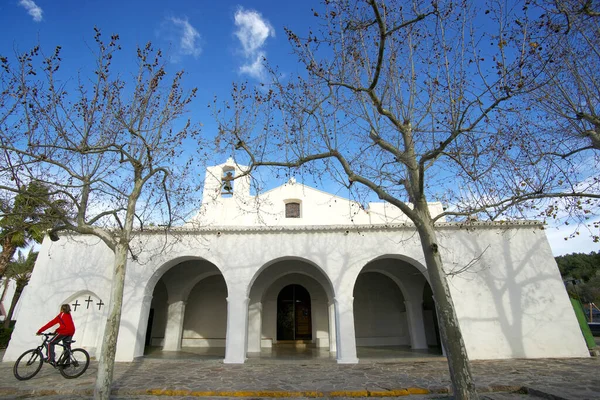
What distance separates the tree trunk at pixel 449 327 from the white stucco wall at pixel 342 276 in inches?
189

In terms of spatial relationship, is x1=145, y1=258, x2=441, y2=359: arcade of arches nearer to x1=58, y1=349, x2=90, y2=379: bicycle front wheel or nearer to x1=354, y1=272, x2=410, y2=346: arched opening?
x1=354, y1=272, x2=410, y2=346: arched opening

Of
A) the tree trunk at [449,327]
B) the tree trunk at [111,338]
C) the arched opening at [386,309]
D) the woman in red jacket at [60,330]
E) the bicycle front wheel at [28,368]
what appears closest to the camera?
the tree trunk at [449,327]

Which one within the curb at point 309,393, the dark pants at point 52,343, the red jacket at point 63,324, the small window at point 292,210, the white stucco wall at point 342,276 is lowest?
the curb at point 309,393

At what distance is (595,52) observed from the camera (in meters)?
6.28

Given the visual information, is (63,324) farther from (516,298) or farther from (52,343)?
(516,298)

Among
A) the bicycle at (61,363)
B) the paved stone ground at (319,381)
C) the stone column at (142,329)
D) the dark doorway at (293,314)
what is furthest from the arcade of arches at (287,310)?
the bicycle at (61,363)

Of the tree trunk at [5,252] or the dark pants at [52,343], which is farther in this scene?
the tree trunk at [5,252]

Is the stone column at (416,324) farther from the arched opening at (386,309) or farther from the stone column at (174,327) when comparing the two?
the stone column at (174,327)

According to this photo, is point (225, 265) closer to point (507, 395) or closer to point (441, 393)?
point (441, 393)

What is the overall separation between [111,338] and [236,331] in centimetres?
460

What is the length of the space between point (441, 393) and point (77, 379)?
299 inches

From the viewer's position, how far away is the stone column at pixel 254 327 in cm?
1164

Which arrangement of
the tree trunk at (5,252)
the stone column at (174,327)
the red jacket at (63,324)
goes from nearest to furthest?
1. the red jacket at (63,324)
2. the stone column at (174,327)
3. the tree trunk at (5,252)

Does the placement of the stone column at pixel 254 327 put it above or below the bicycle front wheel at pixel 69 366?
above
